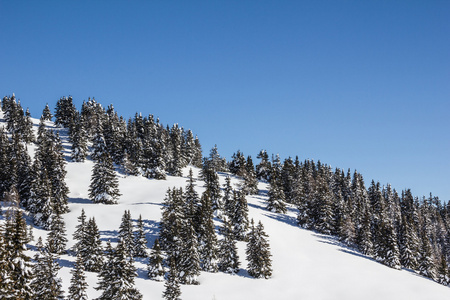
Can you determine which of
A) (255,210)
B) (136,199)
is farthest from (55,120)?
(255,210)

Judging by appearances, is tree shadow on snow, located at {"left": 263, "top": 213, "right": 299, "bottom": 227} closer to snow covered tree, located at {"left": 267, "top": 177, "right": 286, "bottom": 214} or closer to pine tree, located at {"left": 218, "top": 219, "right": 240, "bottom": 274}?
snow covered tree, located at {"left": 267, "top": 177, "right": 286, "bottom": 214}

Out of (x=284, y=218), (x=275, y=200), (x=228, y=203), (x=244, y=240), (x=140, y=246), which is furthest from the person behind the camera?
(x=275, y=200)

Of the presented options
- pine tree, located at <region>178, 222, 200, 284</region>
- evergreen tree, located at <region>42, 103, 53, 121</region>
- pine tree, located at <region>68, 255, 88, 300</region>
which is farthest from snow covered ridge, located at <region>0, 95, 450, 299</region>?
evergreen tree, located at <region>42, 103, 53, 121</region>

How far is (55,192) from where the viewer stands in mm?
77312

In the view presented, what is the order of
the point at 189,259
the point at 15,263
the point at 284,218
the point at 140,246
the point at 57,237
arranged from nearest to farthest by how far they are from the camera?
the point at 15,263
the point at 189,259
the point at 57,237
the point at 140,246
the point at 284,218

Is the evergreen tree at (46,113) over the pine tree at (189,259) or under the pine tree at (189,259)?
over

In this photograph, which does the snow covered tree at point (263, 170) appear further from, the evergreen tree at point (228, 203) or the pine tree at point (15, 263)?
the pine tree at point (15, 263)

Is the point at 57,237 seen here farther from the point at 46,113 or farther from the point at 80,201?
the point at 46,113

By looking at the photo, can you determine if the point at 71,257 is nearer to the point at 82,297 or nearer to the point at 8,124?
the point at 82,297

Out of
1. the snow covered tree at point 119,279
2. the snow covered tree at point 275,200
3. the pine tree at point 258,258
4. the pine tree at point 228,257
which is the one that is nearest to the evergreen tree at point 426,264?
the snow covered tree at point 275,200

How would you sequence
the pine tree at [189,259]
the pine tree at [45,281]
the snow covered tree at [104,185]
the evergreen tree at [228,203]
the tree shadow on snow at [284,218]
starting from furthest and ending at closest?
the tree shadow on snow at [284,218], the snow covered tree at [104,185], the evergreen tree at [228,203], the pine tree at [189,259], the pine tree at [45,281]

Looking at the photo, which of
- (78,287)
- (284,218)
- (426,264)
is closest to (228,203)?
(284,218)

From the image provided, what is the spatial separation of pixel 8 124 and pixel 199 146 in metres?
79.4

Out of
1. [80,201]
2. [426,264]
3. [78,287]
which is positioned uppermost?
[80,201]
